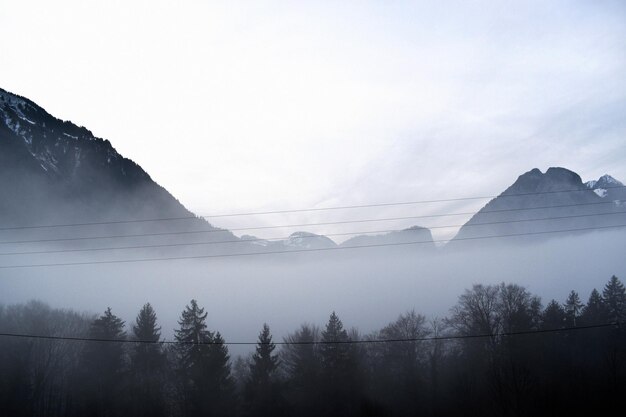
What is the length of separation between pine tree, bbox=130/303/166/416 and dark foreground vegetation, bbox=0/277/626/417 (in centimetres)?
14

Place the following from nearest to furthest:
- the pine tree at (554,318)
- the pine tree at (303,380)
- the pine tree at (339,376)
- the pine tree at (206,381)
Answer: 1. the pine tree at (206,381)
2. the pine tree at (303,380)
3. the pine tree at (339,376)
4. the pine tree at (554,318)

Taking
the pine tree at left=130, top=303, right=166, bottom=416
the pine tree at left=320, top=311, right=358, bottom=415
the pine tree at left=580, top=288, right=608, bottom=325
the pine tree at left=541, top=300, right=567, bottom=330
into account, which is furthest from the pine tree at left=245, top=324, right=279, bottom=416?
the pine tree at left=580, top=288, right=608, bottom=325

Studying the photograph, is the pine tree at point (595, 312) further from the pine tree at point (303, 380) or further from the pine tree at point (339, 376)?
the pine tree at point (303, 380)

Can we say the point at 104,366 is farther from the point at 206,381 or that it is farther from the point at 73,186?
the point at 73,186

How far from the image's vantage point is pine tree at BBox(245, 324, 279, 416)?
43312 mm

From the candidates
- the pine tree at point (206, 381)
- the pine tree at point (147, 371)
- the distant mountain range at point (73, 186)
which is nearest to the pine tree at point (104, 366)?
the pine tree at point (147, 371)

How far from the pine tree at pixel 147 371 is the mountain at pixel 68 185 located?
34.6 meters

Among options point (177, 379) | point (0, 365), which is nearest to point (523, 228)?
point (177, 379)

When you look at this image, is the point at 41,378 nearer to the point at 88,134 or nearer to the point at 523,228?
the point at 88,134

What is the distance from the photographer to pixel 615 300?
57.6 metres

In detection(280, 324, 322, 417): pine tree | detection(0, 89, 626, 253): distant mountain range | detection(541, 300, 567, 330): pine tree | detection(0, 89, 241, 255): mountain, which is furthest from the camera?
detection(0, 89, 626, 253): distant mountain range

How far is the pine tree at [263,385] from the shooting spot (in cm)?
4331

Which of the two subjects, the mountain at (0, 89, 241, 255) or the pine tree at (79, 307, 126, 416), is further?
the mountain at (0, 89, 241, 255)

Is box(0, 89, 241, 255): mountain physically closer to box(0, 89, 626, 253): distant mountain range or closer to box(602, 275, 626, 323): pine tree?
box(0, 89, 626, 253): distant mountain range
